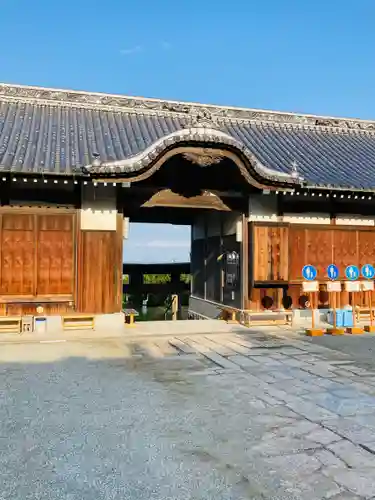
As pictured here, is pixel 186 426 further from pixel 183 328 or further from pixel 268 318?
pixel 268 318

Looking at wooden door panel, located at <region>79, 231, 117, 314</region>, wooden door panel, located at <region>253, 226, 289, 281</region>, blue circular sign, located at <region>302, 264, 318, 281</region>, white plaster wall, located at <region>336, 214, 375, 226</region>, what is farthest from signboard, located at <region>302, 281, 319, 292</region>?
wooden door panel, located at <region>79, 231, 117, 314</region>

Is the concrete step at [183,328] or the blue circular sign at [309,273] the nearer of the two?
the concrete step at [183,328]

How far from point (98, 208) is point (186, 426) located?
8291 millimetres

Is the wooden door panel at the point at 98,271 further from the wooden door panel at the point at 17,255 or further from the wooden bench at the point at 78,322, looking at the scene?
the wooden door panel at the point at 17,255

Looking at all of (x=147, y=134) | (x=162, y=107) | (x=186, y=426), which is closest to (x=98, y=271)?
(x=147, y=134)

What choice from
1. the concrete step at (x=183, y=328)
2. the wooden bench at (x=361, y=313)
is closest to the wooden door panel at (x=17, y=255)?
the concrete step at (x=183, y=328)

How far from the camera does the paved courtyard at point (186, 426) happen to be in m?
3.90

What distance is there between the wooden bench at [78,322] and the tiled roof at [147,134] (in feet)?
12.9

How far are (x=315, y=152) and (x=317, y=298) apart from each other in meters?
6.02

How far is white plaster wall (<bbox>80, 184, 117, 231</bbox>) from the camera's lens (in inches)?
487

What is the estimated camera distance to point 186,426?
17.4 feet

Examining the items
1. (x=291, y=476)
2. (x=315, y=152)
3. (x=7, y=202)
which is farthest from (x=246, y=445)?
(x=315, y=152)

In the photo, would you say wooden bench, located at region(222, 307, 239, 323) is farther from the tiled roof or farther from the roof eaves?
the roof eaves

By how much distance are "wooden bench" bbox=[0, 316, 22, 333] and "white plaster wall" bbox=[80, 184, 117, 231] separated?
9.95 ft
